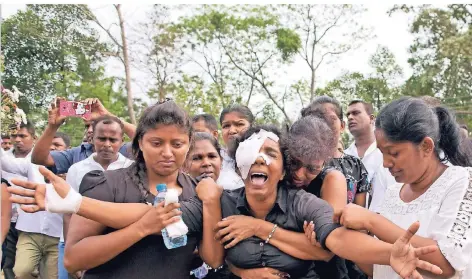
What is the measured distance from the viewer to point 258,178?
8.24 feet

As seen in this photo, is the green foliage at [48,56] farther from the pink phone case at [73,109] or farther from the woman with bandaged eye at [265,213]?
the woman with bandaged eye at [265,213]

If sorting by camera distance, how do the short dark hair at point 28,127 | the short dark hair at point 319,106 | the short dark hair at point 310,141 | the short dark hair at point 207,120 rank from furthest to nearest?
1. the short dark hair at point 28,127
2. the short dark hair at point 207,120
3. the short dark hair at point 319,106
4. the short dark hair at point 310,141

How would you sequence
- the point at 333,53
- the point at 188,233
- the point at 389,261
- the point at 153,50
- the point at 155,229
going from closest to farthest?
the point at 389,261 < the point at 155,229 < the point at 188,233 < the point at 153,50 < the point at 333,53

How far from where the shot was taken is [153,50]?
22.2 metres

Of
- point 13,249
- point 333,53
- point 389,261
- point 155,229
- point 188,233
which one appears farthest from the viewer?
point 333,53

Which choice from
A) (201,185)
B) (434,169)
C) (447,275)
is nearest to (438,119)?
(434,169)

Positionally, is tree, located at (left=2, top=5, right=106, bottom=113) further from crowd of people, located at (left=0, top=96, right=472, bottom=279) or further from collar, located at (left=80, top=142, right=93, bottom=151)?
crowd of people, located at (left=0, top=96, right=472, bottom=279)

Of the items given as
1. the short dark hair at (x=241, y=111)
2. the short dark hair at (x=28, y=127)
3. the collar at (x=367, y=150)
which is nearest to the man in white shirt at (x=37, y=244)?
the short dark hair at (x=28, y=127)

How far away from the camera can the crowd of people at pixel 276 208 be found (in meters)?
2.19

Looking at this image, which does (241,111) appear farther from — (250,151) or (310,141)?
(250,151)

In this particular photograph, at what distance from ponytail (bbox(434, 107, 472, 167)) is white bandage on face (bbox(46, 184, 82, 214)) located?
1596mm

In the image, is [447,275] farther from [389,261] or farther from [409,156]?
[409,156]

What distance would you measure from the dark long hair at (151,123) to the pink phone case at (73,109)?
179 cm

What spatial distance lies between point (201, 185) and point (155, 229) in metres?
0.36
